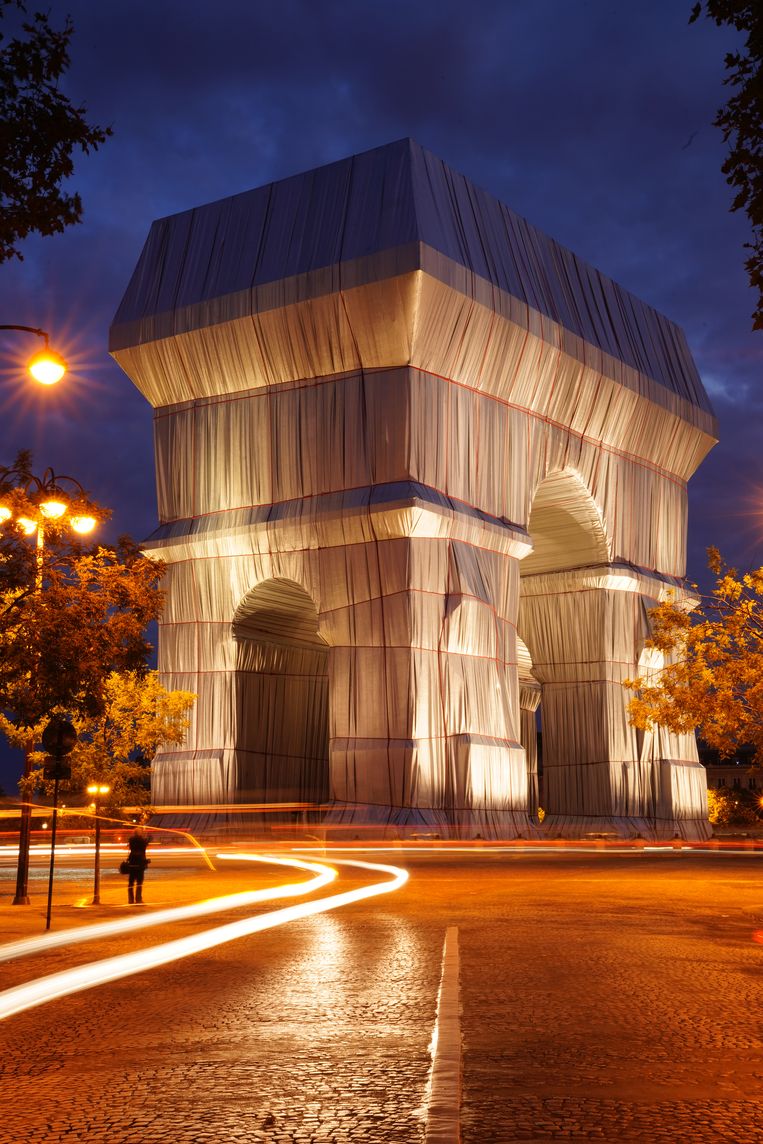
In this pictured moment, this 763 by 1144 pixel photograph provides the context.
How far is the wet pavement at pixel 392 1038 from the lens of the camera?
17.8 ft

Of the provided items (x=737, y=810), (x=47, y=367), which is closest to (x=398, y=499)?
(x=47, y=367)

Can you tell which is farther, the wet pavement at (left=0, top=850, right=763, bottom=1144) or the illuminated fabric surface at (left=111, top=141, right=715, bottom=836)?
the illuminated fabric surface at (left=111, top=141, right=715, bottom=836)

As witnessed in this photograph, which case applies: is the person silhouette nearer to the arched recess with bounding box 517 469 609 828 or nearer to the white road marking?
the white road marking

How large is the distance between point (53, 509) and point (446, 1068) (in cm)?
1209

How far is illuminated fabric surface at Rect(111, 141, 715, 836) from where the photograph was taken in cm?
4125

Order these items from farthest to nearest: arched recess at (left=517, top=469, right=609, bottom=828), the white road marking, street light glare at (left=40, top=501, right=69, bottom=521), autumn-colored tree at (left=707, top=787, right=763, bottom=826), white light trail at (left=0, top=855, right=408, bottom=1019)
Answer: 1. autumn-colored tree at (left=707, top=787, right=763, bottom=826)
2. arched recess at (left=517, top=469, right=609, bottom=828)
3. street light glare at (left=40, top=501, right=69, bottom=521)
4. white light trail at (left=0, top=855, right=408, bottom=1019)
5. the white road marking

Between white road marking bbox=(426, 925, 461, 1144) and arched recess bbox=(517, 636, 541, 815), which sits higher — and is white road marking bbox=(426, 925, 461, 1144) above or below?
below

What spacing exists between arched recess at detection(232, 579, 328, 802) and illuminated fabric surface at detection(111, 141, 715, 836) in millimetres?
133

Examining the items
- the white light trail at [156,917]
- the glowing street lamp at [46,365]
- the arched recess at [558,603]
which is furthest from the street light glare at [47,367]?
the arched recess at [558,603]

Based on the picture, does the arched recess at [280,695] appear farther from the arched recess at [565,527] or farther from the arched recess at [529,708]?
the arched recess at [529,708]

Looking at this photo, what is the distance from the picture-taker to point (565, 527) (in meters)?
53.3

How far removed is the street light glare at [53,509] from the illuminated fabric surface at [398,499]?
23552 mm

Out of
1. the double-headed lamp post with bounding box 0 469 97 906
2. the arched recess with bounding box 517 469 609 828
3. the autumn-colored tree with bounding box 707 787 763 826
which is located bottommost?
the autumn-colored tree with bounding box 707 787 763 826

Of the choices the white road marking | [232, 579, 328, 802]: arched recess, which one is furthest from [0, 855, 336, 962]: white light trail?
[232, 579, 328, 802]: arched recess
